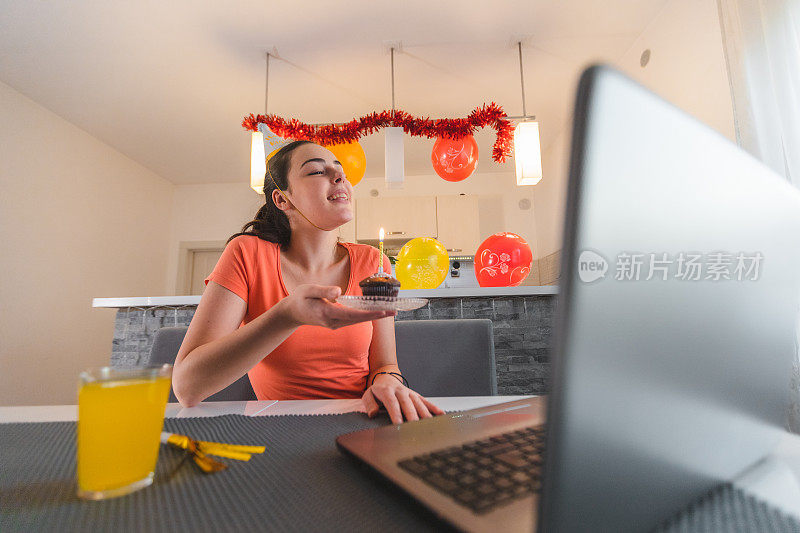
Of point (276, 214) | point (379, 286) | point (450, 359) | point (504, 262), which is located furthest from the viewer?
point (504, 262)

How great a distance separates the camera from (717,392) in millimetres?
272

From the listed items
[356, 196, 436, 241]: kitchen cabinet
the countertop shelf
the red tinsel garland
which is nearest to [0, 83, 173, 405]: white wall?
the countertop shelf

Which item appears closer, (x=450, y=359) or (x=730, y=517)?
(x=730, y=517)

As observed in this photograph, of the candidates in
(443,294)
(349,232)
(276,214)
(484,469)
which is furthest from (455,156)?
(484,469)

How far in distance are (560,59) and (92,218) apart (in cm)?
448

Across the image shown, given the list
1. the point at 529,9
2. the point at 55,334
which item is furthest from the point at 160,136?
the point at 529,9

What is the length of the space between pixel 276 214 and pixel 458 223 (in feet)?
11.9

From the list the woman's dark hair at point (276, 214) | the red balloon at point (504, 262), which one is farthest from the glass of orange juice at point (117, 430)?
the red balloon at point (504, 262)

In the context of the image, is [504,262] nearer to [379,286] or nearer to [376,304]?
[379,286]

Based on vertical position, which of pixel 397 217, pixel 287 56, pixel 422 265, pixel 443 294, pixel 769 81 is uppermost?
pixel 287 56

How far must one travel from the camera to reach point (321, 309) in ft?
2.02

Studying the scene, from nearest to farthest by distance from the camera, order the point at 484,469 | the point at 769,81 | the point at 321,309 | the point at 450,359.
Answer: the point at 484,469, the point at 321,309, the point at 450,359, the point at 769,81

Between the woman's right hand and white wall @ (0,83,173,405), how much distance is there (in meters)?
3.23

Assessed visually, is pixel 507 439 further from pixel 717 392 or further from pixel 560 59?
pixel 560 59
